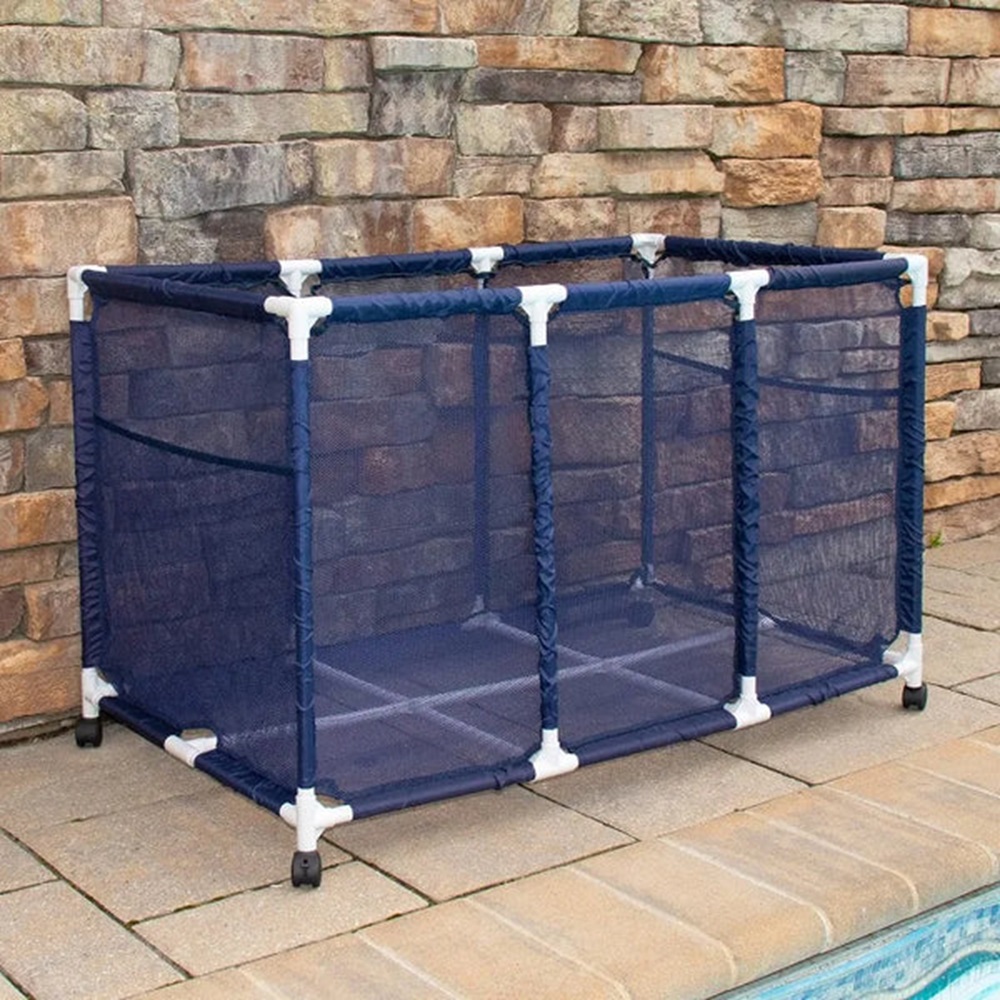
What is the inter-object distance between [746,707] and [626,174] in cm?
150

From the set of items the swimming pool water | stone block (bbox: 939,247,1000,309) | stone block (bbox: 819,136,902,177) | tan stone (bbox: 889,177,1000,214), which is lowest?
the swimming pool water

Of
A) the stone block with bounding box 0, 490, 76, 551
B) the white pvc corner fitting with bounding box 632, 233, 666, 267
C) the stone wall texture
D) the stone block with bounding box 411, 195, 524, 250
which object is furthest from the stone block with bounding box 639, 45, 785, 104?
the stone block with bounding box 0, 490, 76, 551

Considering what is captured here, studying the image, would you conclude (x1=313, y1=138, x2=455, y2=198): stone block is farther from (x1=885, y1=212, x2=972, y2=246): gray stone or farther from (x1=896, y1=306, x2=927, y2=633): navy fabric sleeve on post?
(x1=885, y1=212, x2=972, y2=246): gray stone

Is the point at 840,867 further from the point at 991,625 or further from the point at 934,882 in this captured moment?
the point at 991,625

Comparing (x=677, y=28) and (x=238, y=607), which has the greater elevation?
(x=677, y=28)

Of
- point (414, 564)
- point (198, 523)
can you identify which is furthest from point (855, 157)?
point (198, 523)

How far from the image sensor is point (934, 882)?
314 cm

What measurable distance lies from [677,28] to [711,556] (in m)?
1.50

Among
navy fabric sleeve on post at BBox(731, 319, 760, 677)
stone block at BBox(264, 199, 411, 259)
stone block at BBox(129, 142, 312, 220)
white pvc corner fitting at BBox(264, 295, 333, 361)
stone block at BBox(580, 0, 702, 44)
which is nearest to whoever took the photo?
white pvc corner fitting at BBox(264, 295, 333, 361)

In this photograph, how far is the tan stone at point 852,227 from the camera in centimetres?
492

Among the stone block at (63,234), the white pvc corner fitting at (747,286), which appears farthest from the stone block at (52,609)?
the white pvc corner fitting at (747,286)

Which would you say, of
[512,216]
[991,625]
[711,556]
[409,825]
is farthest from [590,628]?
[991,625]

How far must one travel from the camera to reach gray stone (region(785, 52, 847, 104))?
15.6 feet

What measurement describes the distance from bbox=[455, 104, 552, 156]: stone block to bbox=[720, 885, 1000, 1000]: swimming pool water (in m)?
2.03
